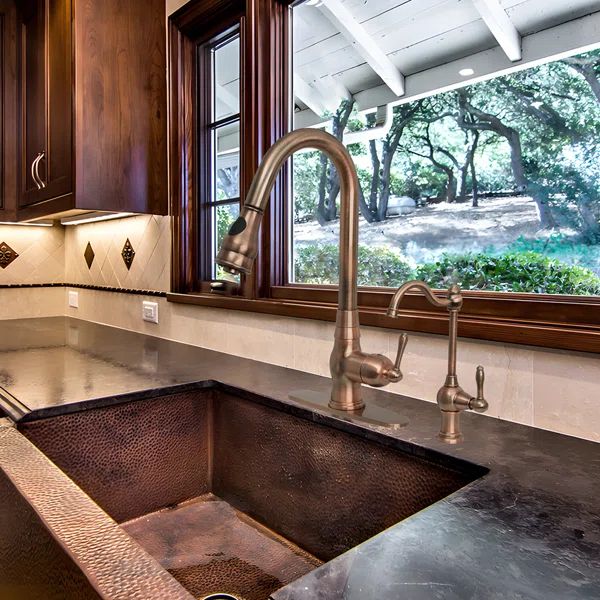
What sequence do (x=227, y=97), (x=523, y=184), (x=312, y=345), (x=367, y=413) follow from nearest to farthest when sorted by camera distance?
(x=367, y=413) < (x=523, y=184) < (x=312, y=345) < (x=227, y=97)

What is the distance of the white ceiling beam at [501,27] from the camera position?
109cm

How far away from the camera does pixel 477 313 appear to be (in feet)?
3.45

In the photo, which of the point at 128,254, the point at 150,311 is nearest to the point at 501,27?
the point at 150,311

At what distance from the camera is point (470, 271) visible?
3.82 feet

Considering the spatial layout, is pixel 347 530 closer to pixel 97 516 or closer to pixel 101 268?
pixel 97 516

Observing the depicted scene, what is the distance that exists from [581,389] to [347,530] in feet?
1.46

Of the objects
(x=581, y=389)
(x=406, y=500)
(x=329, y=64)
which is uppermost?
(x=329, y=64)

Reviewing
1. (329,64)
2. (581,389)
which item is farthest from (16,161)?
(581,389)

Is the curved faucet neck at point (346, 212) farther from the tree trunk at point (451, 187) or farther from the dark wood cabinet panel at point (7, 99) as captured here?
the dark wood cabinet panel at point (7, 99)

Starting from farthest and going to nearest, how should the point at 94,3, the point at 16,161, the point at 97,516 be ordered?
1. the point at 16,161
2. the point at 94,3
3. the point at 97,516

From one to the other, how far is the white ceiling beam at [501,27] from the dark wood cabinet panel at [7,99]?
1952 mm

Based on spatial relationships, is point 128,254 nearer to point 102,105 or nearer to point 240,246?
point 102,105

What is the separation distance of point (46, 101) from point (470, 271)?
1.70m

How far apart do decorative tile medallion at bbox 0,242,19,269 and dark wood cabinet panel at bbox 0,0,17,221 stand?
0.95 feet
